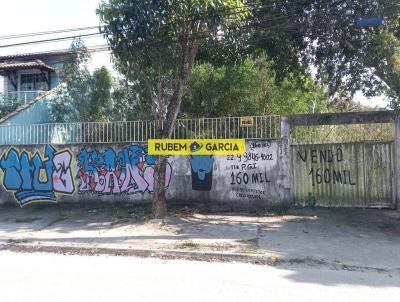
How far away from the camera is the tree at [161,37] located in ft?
29.3

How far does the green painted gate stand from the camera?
1107 cm

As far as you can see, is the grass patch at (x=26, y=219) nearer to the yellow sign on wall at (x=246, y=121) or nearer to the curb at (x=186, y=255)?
the curb at (x=186, y=255)

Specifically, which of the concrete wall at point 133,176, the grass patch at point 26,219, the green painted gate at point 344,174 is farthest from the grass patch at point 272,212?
the grass patch at point 26,219

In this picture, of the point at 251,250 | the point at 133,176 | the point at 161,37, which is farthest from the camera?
the point at 133,176

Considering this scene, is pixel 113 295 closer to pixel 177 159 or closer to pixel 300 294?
pixel 300 294

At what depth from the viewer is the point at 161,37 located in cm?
934

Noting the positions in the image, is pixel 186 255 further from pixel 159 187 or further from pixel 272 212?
pixel 272 212

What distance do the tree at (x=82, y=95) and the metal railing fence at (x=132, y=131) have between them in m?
2.33

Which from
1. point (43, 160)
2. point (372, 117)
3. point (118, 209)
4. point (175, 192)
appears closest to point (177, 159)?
point (175, 192)

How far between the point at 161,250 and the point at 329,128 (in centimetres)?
617

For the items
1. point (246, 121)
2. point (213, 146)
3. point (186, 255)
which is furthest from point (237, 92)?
point (186, 255)

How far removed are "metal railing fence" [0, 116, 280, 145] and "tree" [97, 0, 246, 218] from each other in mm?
1239

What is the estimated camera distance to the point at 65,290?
5371 millimetres

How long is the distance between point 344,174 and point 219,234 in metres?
4.29
